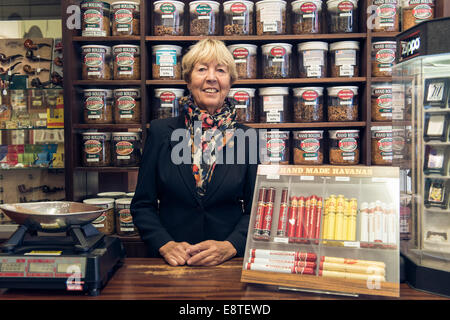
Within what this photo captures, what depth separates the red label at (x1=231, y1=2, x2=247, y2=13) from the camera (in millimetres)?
2320

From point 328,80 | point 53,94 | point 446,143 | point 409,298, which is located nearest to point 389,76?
point 328,80

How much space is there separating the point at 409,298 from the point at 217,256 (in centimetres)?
55

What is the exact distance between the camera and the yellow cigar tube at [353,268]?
0.91 metres

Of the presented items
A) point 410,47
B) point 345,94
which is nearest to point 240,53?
point 345,94

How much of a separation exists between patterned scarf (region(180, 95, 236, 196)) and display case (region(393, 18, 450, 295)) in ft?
2.20

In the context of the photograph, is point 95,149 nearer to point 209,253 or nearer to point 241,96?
point 241,96

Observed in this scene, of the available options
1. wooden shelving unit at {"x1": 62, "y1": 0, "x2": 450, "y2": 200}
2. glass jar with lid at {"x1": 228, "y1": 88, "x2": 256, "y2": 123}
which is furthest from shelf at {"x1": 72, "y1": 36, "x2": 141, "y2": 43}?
glass jar with lid at {"x1": 228, "y1": 88, "x2": 256, "y2": 123}

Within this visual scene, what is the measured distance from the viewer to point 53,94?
8.73 ft

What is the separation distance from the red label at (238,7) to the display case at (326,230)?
1.55 m

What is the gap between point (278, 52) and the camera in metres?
2.36

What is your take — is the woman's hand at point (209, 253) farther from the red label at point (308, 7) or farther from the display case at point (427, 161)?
the red label at point (308, 7)
